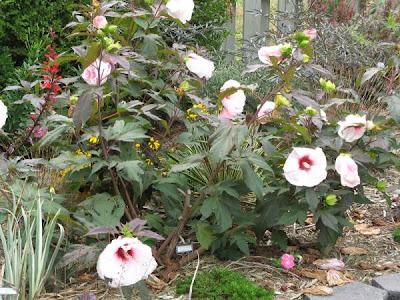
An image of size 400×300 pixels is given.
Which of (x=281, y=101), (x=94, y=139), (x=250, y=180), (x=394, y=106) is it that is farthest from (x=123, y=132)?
A: (x=394, y=106)

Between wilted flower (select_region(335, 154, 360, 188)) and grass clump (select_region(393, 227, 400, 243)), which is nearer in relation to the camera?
wilted flower (select_region(335, 154, 360, 188))

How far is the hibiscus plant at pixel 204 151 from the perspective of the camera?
8.83ft

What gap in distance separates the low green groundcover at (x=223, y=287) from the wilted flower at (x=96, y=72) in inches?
33.6

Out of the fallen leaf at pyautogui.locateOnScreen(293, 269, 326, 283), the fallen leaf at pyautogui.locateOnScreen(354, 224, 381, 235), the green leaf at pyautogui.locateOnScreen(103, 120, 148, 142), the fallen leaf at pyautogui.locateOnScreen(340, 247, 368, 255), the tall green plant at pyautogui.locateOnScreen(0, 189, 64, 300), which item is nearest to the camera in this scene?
the tall green plant at pyautogui.locateOnScreen(0, 189, 64, 300)

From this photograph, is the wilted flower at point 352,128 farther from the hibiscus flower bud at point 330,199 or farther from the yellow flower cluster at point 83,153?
the yellow flower cluster at point 83,153

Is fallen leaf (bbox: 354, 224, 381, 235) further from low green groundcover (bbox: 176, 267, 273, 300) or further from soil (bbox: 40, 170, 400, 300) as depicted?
low green groundcover (bbox: 176, 267, 273, 300)

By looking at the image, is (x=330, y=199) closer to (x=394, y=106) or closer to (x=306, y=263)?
(x=306, y=263)

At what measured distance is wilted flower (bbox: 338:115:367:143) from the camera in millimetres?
2828

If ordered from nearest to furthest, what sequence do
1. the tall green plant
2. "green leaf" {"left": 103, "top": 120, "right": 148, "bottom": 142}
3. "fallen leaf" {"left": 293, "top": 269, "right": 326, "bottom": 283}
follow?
1. the tall green plant
2. "green leaf" {"left": 103, "top": 120, "right": 148, "bottom": 142}
3. "fallen leaf" {"left": 293, "top": 269, "right": 326, "bottom": 283}

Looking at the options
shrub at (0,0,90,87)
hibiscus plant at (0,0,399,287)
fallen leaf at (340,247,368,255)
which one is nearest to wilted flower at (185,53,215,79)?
hibiscus plant at (0,0,399,287)

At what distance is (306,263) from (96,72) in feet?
4.06

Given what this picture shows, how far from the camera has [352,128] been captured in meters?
2.87

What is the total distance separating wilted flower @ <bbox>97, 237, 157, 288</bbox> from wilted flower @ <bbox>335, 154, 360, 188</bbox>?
0.88 m

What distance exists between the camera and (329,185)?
293cm
